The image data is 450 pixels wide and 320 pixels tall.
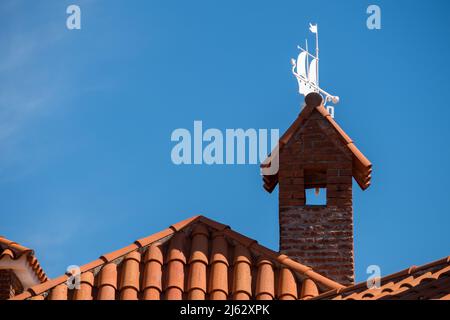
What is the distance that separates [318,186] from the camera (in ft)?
57.8

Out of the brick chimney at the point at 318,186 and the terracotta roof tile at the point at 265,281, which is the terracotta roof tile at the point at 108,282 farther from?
the brick chimney at the point at 318,186

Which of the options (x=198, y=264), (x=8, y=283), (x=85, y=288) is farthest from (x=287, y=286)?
(x=8, y=283)

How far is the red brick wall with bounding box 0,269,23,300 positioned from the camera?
20.1m

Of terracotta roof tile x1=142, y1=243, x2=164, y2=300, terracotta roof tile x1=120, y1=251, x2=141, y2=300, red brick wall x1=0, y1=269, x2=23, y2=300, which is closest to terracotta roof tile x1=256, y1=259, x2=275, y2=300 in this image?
terracotta roof tile x1=142, y1=243, x2=164, y2=300

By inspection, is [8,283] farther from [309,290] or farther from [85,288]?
[309,290]

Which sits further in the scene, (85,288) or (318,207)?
(318,207)

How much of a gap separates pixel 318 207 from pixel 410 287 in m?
3.37

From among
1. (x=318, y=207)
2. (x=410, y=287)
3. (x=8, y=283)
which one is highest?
(x=318, y=207)

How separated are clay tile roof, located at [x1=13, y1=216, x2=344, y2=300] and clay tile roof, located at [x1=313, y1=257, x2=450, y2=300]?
2.75 feet

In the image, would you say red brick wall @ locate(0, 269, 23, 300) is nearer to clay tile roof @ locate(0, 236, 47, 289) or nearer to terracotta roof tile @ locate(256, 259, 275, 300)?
clay tile roof @ locate(0, 236, 47, 289)

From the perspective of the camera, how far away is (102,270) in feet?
52.4

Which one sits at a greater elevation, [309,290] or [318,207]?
[318,207]

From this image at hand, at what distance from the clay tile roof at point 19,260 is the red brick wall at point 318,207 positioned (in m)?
4.65

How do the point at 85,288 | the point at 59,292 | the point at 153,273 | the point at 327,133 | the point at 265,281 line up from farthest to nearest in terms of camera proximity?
1. the point at 327,133
2. the point at 153,273
3. the point at 265,281
4. the point at 85,288
5. the point at 59,292
